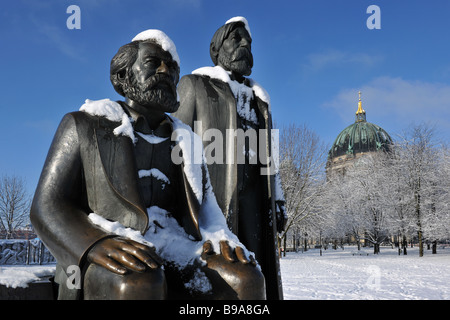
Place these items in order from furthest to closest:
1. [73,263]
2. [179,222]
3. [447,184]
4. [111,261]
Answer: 1. [447,184]
2. [179,222]
3. [73,263]
4. [111,261]

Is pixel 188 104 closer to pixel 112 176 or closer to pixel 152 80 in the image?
pixel 152 80

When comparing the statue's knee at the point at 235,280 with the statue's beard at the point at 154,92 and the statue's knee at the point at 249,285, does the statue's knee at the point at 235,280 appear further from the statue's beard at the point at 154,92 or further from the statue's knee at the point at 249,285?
the statue's beard at the point at 154,92

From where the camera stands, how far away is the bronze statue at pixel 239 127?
10.5 feet

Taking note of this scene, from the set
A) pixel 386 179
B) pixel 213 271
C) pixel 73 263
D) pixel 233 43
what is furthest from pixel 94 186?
pixel 386 179

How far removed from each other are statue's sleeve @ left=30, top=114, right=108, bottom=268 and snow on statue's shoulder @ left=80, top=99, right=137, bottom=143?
0.11 meters

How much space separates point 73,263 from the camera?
59.4 inches

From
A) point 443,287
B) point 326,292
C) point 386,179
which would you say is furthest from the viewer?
point 386,179

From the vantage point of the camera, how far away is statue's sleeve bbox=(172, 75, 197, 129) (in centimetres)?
337

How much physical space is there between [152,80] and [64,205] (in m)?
0.72

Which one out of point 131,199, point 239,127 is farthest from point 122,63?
point 239,127

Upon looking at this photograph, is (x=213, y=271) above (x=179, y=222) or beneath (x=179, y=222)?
beneath

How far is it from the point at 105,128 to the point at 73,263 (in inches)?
24.8
